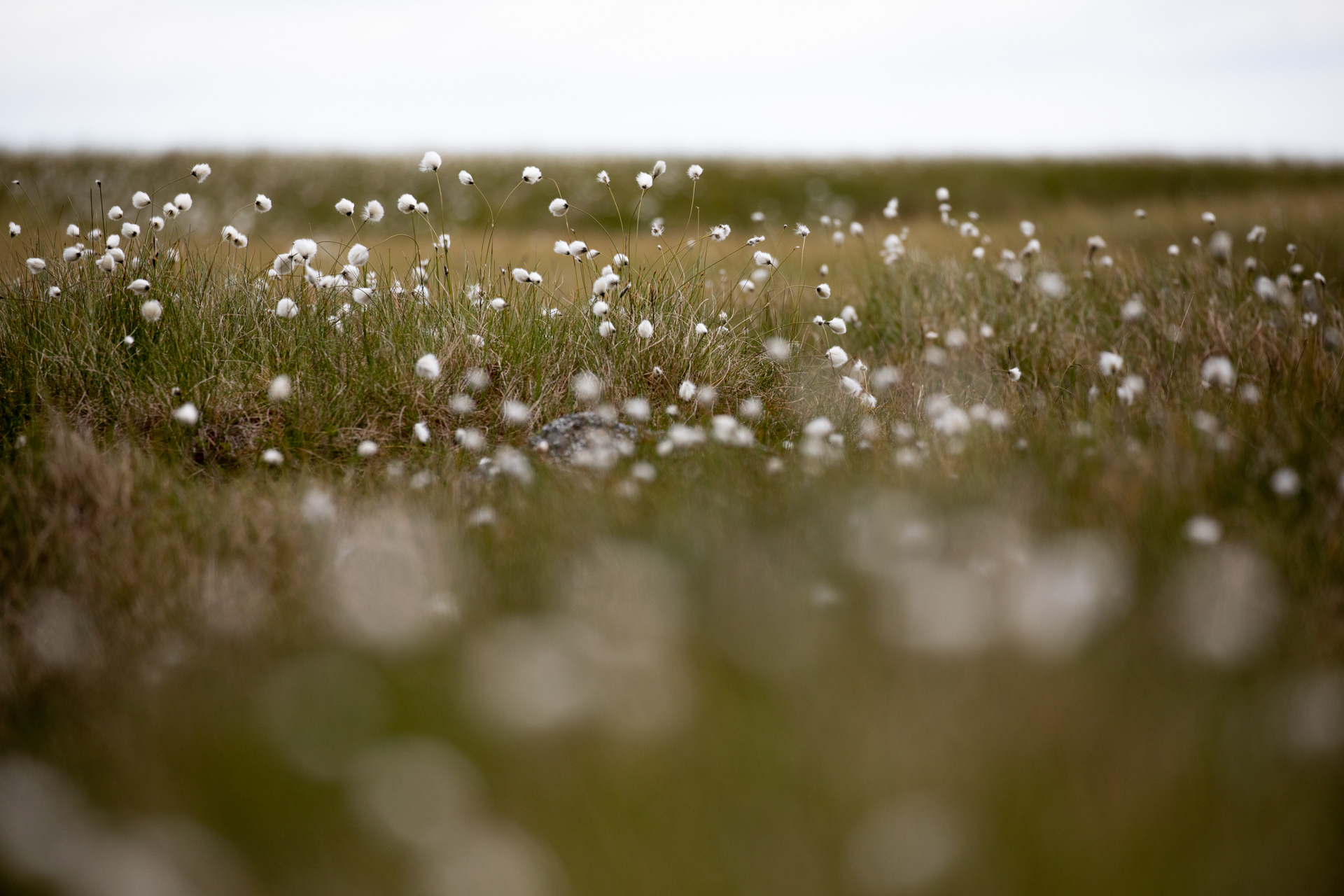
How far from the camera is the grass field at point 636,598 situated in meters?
1.32

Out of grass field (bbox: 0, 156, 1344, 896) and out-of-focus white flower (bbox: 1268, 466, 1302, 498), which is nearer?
grass field (bbox: 0, 156, 1344, 896)

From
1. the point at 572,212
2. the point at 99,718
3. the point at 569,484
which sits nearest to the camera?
the point at 99,718

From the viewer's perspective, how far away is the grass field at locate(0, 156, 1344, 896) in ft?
4.34

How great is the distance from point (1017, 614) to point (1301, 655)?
2.05 ft

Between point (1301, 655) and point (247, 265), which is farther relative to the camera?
point (247, 265)

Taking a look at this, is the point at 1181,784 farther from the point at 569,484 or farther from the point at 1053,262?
the point at 1053,262

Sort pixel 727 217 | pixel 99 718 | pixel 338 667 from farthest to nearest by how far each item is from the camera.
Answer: pixel 727 217, pixel 338 667, pixel 99 718

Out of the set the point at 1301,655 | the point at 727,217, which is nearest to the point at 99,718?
the point at 1301,655

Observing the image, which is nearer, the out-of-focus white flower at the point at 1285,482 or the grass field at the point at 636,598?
the grass field at the point at 636,598

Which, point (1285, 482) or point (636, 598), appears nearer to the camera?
point (636, 598)

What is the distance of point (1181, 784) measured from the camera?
1383 millimetres

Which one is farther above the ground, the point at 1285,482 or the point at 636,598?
the point at 1285,482

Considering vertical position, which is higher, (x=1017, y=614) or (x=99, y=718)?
(x=1017, y=614)

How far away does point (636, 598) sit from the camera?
77.8 inches
